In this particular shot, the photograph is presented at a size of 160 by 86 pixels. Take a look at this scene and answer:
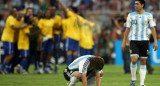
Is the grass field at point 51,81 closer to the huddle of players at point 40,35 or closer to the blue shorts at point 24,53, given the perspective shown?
the blue shorts at point 24,53

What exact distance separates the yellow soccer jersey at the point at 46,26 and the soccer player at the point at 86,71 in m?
7.98

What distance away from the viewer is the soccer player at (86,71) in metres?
10.8

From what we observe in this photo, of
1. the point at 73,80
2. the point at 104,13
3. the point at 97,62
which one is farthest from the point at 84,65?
the point at 104,13

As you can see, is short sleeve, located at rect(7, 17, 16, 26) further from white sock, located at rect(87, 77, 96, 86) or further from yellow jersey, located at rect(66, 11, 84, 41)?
white sock, located at rect(87, 77, 96, 86)

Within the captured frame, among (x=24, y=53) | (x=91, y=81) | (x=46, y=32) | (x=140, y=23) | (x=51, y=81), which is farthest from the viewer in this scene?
(x=46, y=32)

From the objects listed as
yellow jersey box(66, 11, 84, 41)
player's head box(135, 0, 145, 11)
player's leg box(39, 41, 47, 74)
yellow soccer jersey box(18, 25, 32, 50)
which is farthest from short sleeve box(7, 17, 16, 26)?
player's head box(135, 0, 145, 11)

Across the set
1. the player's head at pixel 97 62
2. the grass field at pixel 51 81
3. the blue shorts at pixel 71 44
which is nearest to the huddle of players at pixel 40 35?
the blue shorts at pixel 71 44

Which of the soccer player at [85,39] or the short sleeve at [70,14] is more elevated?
the short sleeve at [70,14]

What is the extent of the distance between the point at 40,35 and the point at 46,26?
460mm

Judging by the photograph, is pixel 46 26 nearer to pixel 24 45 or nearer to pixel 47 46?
pixel 47 46

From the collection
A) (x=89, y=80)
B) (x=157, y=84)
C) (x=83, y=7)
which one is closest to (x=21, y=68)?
(x=157, y=84)

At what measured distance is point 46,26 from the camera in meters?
19.5

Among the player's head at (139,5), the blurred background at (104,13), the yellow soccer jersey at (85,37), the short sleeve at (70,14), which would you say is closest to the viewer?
the player's head at (139,5)

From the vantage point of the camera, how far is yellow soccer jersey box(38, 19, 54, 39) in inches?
765
